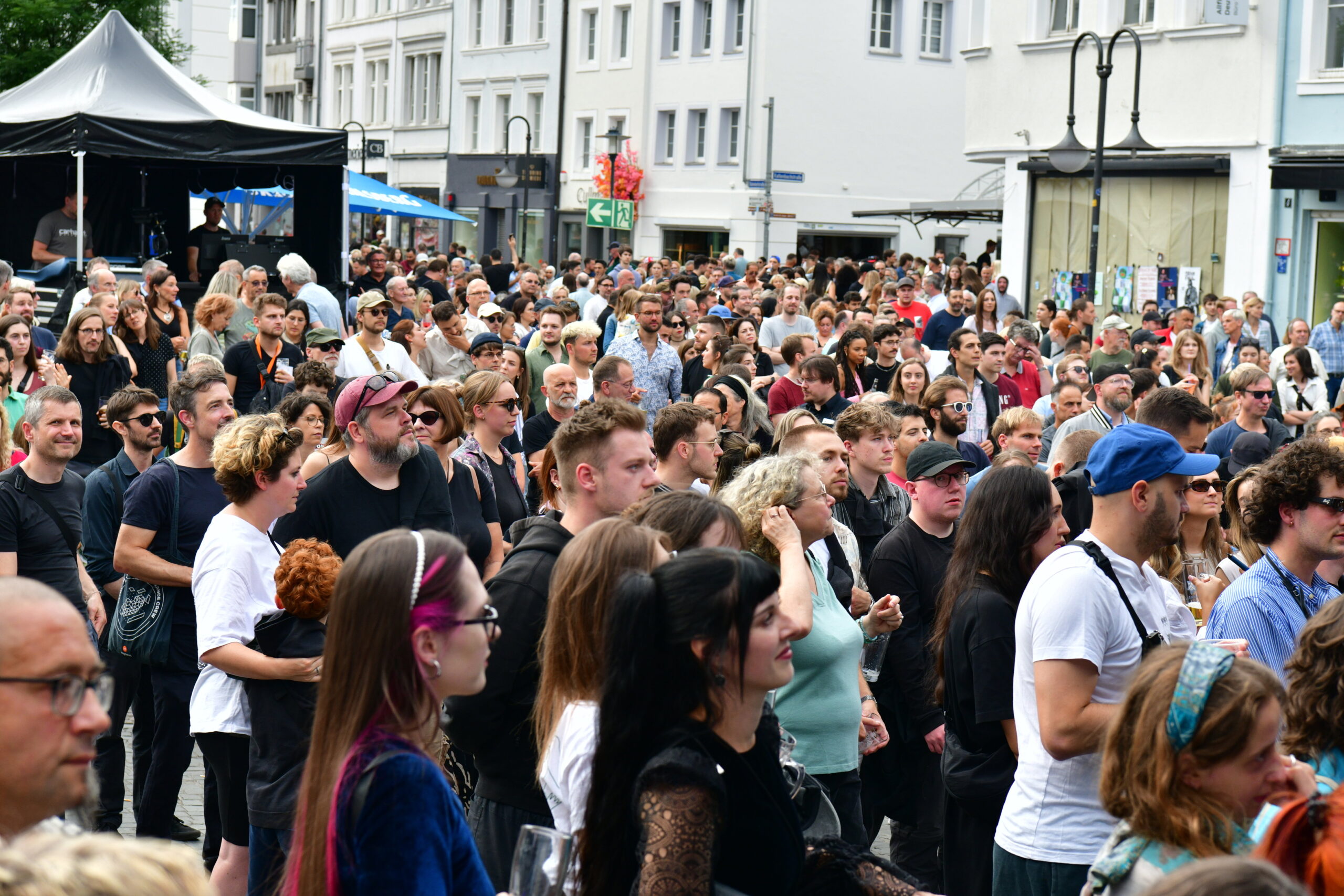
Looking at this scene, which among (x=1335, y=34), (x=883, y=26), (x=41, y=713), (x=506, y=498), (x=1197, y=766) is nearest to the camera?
(x=41, y=713)

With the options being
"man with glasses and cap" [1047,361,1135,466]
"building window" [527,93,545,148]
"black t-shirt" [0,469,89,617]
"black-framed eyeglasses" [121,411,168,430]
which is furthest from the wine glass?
"building window" [527,93,545,148]

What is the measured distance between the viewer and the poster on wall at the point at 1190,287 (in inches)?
1041

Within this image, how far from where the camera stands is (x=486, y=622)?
2980mm

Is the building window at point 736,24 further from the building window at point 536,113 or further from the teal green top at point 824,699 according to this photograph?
the teal green top at point 824,699

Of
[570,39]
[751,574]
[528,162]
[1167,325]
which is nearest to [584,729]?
[751,574]

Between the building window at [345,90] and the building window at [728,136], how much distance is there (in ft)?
68.5

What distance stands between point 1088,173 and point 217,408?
2414 centimetres

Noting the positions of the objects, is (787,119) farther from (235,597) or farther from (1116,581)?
(1116,581)

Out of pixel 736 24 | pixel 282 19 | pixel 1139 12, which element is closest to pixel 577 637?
pixel 1139 12

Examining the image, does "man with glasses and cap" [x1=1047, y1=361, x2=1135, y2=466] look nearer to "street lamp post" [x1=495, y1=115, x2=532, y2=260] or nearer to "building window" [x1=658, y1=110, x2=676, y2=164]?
"street lamp post" [x1=495, y1=115, x2=532, y2=260]

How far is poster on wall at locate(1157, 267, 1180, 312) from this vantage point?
88.5ft

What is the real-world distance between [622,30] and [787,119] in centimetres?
721

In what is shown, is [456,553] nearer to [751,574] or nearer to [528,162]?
[751,574]

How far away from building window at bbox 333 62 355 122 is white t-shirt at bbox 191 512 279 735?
54371 millimetres
